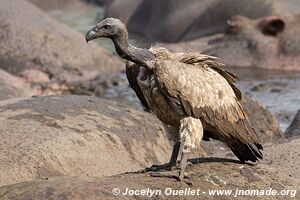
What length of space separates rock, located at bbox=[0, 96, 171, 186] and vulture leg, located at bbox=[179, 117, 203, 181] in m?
1.52

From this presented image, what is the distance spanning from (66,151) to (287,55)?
1112 centimetres

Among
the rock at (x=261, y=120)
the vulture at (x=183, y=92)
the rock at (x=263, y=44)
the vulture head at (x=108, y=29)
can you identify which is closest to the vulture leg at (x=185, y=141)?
the vulture at (x=183, y=92)

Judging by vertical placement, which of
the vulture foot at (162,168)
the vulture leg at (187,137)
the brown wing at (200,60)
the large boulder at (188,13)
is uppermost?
the large boulder at (188,13)

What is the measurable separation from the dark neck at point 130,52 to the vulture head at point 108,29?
0.04m

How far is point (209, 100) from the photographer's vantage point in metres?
6.13

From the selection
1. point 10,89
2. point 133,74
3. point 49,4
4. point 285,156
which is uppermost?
point 49,4

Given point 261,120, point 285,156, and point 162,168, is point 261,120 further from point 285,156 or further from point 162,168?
point 162,168

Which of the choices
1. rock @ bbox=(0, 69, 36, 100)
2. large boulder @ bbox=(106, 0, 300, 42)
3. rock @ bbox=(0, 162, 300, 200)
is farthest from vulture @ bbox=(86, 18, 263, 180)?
large boulder @ bbox=(106, 0, 300, 42)

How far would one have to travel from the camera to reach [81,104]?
855 centimetres

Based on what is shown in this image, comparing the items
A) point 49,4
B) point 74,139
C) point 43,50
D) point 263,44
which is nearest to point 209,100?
point 74,139

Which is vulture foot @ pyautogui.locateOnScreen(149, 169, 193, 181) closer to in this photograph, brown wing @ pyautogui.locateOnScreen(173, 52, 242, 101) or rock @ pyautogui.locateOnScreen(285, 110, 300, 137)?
brown wing @ pyautogui.locateOnScreen(173, 52, 242, 101)

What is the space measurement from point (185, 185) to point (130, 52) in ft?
3.05

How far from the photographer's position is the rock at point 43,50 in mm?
16531

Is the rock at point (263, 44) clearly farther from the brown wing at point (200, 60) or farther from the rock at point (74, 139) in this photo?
the brown wing at point (200, 60)
